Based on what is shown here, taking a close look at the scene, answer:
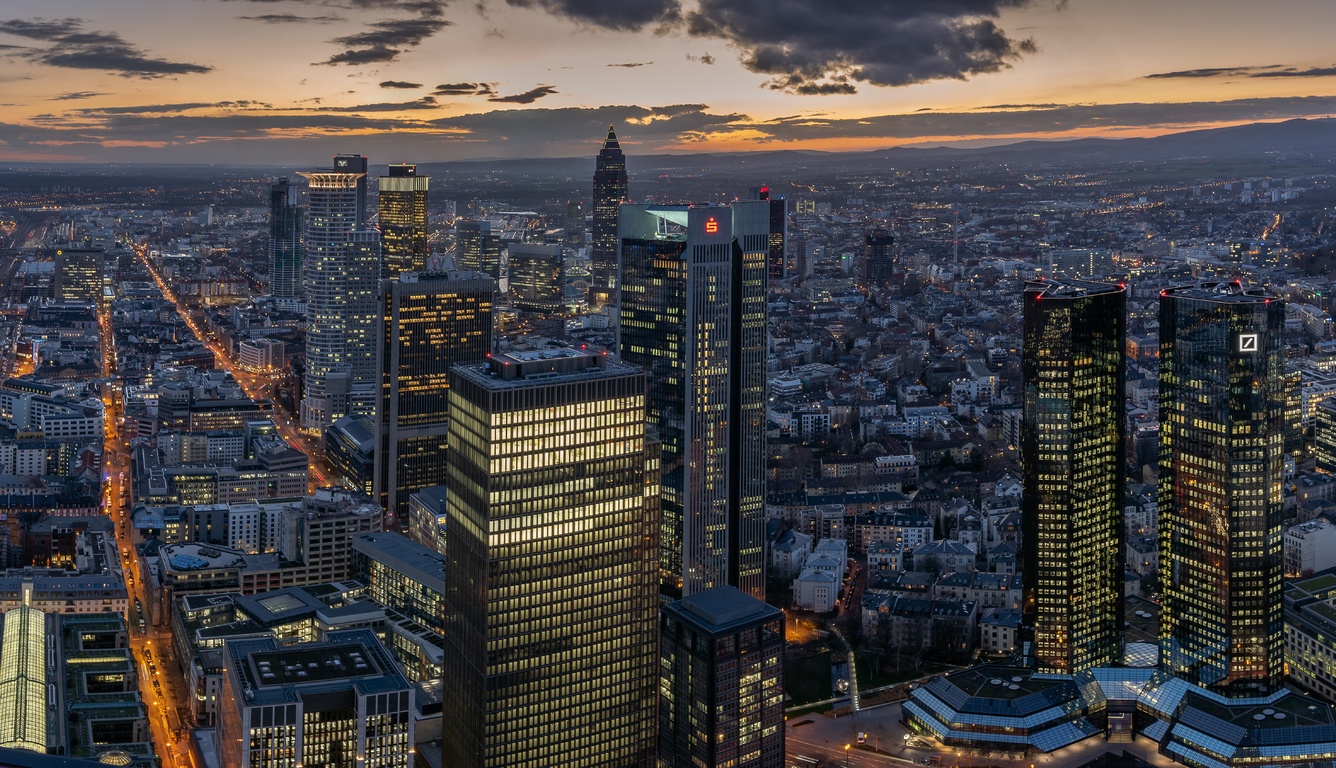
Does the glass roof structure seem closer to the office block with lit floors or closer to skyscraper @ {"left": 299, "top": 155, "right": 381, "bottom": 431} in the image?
the office block with lit floors

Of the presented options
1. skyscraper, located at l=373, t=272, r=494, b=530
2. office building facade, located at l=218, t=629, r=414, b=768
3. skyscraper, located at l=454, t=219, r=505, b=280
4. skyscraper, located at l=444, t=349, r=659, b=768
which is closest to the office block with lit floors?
skyscraper, located at l=444, t=349, r=659, b=768

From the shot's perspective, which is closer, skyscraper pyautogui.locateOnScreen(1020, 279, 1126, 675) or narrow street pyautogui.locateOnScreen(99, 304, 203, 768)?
narrow street pyautogui.locateOnScreen(99, 304, 203, 768)

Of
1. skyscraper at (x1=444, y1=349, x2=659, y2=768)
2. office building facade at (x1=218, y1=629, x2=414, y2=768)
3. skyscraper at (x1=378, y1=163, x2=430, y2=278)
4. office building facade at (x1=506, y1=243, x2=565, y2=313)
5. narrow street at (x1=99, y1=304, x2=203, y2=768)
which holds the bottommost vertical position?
narrow street at (x1=99, y1=304, x2=203, y2=768)

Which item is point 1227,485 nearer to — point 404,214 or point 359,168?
point 404,214

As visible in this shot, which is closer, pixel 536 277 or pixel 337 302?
pixel 337 302

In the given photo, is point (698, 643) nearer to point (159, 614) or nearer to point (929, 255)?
point (159, 614)

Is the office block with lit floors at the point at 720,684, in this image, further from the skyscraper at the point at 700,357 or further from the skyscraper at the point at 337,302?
the skyscraper at the point at 337,302

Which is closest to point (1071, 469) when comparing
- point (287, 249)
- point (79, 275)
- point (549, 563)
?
point (549, 563)
